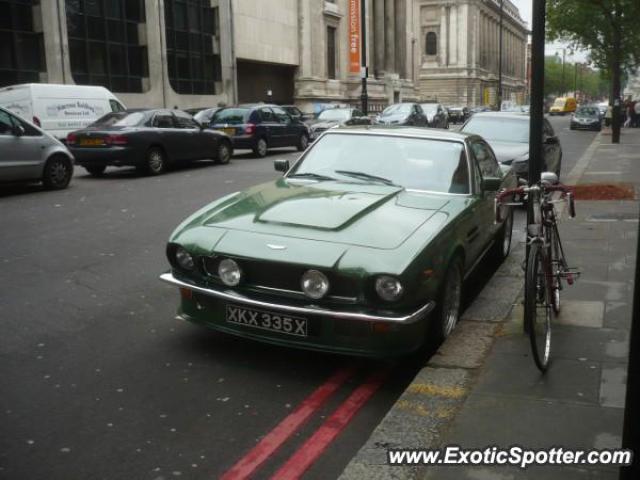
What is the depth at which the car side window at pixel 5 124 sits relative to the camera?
12.8 m

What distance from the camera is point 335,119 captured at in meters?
29.7

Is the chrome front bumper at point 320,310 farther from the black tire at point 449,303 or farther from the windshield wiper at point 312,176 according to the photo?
the windshield wiper at point 312,176

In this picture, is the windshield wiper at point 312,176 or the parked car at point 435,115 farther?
the parked car at point 435,115

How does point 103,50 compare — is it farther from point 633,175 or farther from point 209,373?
point 209,373

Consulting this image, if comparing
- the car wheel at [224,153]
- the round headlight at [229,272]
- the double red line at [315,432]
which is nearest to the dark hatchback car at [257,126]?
the car wheel at [224,153]

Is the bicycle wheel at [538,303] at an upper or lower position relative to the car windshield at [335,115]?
lower

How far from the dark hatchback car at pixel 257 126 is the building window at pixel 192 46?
1546 centimetres

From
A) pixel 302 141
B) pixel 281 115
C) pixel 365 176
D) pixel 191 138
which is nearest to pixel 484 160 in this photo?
pixel 365 176

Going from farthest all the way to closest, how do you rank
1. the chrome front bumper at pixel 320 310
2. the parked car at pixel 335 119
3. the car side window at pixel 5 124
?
the parked car at pixel 335 119, the car side window at pixel 5 124, the chrome front bumper at pixel 320 310

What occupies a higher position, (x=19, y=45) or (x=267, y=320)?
(x=19, y=45)

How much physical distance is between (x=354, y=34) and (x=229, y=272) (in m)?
53.7

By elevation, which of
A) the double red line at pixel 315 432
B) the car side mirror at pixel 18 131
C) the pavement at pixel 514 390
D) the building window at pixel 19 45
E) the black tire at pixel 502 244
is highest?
the building window at pixel 19 45

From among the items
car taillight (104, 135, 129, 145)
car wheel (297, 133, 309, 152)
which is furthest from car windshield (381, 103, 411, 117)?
car taillight (104, 135, 129, 145)

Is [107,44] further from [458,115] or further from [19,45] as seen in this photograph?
[458,115]
